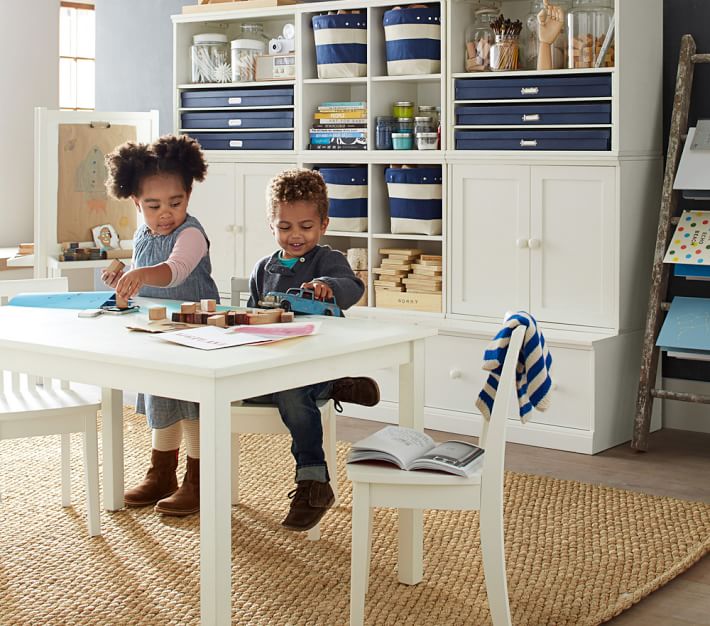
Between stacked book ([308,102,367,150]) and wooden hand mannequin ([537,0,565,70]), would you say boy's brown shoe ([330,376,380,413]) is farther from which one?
stacked book ([308,102,367,150])

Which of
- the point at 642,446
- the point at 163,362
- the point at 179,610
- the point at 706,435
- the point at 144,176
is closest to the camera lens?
the point at 163,362

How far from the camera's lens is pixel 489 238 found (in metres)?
4.31

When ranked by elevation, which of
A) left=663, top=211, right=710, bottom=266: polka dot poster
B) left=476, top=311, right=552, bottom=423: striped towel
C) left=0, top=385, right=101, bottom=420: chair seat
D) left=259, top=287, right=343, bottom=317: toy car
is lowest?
left=0, top=385, right=101, bottom=420: chair seat

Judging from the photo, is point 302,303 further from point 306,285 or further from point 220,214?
point 220,214

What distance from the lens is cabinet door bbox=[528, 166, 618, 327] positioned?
13.2 ft

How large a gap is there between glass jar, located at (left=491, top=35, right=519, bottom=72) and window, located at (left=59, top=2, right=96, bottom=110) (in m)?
4.20

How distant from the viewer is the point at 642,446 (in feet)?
13.3

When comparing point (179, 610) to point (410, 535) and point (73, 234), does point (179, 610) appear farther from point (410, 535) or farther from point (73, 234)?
point (73, 234)

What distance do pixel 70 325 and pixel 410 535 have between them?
3.28 ft

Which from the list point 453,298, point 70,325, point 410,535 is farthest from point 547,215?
point 70,325

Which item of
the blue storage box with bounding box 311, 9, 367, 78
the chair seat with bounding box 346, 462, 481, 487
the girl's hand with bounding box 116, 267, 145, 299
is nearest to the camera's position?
the chair seat with bounding box 346, 462, 481, 487

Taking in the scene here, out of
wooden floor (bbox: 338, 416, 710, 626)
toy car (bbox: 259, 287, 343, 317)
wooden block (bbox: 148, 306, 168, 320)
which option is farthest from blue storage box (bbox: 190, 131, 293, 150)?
wooden block (bbox: 148, 306, 168, 320)

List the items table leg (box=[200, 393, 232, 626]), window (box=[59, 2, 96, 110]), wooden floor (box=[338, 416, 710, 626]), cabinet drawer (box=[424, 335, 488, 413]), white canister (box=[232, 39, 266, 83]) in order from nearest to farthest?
table leg (box=[200, 393, 232, 626]) → wooden floor (box=[338, 416, 710, 626]) → cabinet drawer (box=[424, 335, 488, 413]) → white canister (box=[232, 39, 266, 83]) → window (box=[59, 2, 96, 110])

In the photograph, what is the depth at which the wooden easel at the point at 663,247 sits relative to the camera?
403 cm
